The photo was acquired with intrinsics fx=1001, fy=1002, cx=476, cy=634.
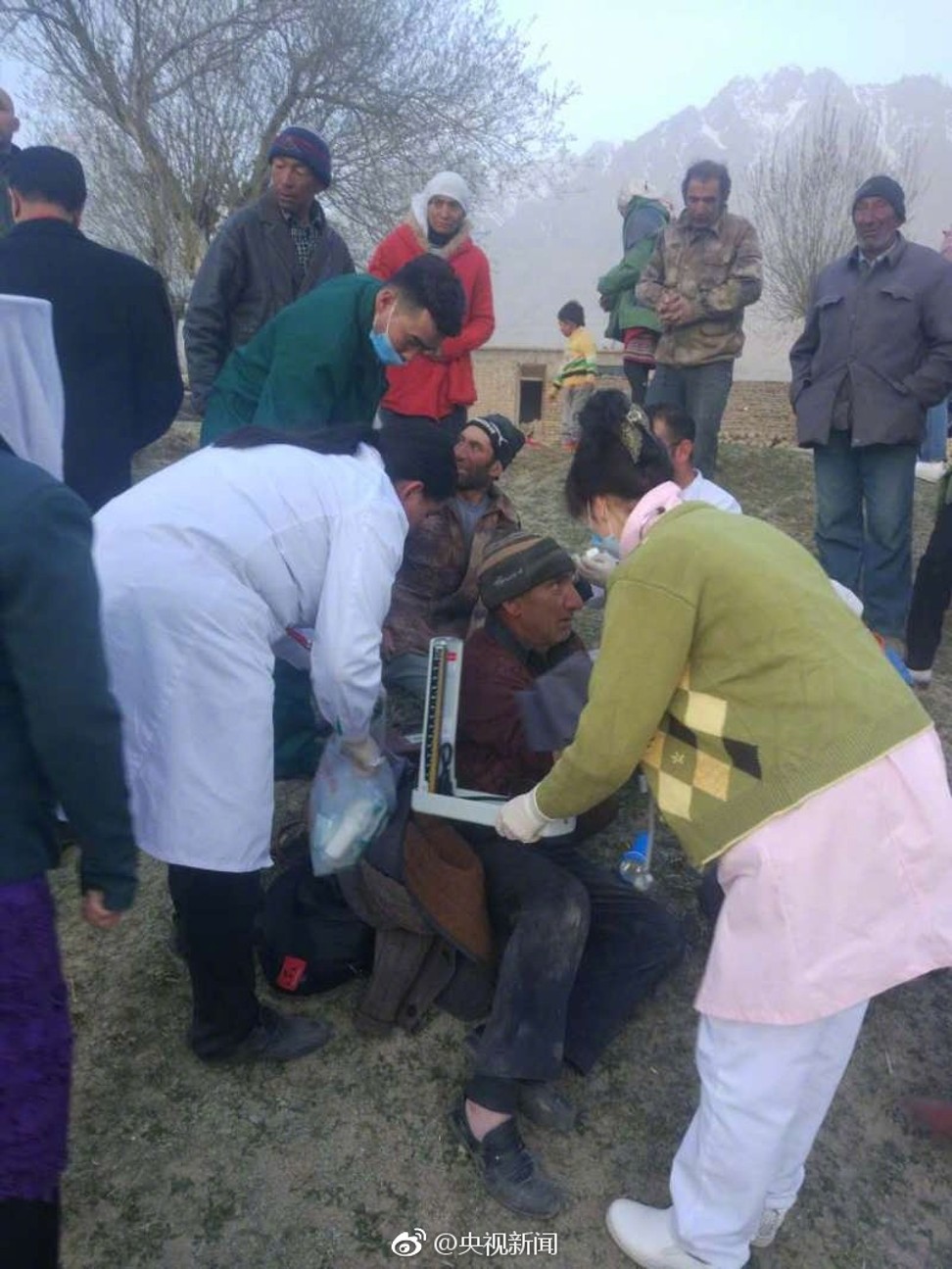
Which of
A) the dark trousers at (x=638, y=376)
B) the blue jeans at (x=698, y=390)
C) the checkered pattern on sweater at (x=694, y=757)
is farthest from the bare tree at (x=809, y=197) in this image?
the checkered pattern on sweater at (x=694, y=757)

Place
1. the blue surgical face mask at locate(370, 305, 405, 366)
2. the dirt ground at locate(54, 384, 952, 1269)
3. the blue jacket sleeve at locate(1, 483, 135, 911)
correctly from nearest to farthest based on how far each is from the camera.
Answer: the blue jacket sleeve at locate(1, 483, 135, 911)
the dirt ground at locate(54, 384, 952, 1269)
the blue surgical face mask at locate(370, 305, 405, 366)

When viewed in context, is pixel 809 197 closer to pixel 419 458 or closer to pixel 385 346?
pixel 385 346

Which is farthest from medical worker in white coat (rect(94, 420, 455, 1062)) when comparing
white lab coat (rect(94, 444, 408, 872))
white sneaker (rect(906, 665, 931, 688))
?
white sneaker (rect(906, 665, 931, 688))

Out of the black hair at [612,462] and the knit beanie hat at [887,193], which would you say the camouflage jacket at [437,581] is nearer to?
the black hair at [612,462]

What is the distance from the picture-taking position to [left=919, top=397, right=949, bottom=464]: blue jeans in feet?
25.6

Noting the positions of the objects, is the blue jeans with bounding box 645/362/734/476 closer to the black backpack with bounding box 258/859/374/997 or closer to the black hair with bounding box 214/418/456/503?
the black hair with bounding box 214/418/456/503

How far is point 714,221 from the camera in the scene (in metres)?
5.52

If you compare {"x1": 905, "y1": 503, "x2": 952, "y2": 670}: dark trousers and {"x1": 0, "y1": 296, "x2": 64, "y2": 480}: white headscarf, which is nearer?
{"x1": 0, "y1": 296, "x2": 64, "y2": 480}: white headscarf

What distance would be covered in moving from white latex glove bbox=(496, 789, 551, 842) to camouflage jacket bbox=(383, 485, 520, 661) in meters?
1.84

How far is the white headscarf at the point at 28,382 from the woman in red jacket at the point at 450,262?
2770mm

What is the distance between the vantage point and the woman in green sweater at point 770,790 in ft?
5.68

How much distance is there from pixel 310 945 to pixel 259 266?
2.65 meters

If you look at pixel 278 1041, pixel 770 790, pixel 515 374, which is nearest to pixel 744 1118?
pixel 770 790

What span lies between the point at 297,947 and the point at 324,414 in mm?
1692
